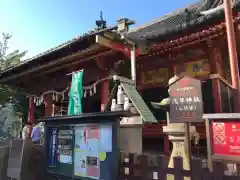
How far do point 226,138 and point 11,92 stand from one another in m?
14.2

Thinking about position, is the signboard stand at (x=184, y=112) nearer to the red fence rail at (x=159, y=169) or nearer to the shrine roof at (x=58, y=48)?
the red fence rail at (x=159, y=169)

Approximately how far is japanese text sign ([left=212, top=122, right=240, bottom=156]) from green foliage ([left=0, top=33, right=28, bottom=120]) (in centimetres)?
1274

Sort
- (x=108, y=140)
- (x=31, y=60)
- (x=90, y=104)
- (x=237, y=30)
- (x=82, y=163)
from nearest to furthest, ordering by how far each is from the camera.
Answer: (x=108, y=140) → (x=82, y=163) → (x=237, y=30) → (x=31, y=60) → (x=90, y=104)

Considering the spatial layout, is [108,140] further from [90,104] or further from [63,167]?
[90,104]

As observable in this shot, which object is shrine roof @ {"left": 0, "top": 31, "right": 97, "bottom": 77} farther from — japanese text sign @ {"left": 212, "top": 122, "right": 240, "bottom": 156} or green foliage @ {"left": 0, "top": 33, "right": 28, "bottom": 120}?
japanese text sign @ {"left": 212, "top": 122, "right": 240, "bottom": 156}

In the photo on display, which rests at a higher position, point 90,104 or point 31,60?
point 31,60

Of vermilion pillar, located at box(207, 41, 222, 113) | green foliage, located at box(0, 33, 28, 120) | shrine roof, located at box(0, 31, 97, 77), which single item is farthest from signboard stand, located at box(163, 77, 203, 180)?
green foliage, located at box(0, 33, 28, 120)

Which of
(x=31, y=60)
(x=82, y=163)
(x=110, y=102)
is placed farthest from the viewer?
(x=31, y=60)

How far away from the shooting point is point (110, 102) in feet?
15.9

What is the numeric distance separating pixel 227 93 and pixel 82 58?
A: 220 inches

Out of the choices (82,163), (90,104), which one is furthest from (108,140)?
(90,104)

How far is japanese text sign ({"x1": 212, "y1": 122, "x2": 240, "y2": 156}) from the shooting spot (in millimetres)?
3258

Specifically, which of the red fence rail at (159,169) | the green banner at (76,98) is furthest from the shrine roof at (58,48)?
the red fence rail at (159,169)

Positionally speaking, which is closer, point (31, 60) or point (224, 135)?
point (224, 135)
